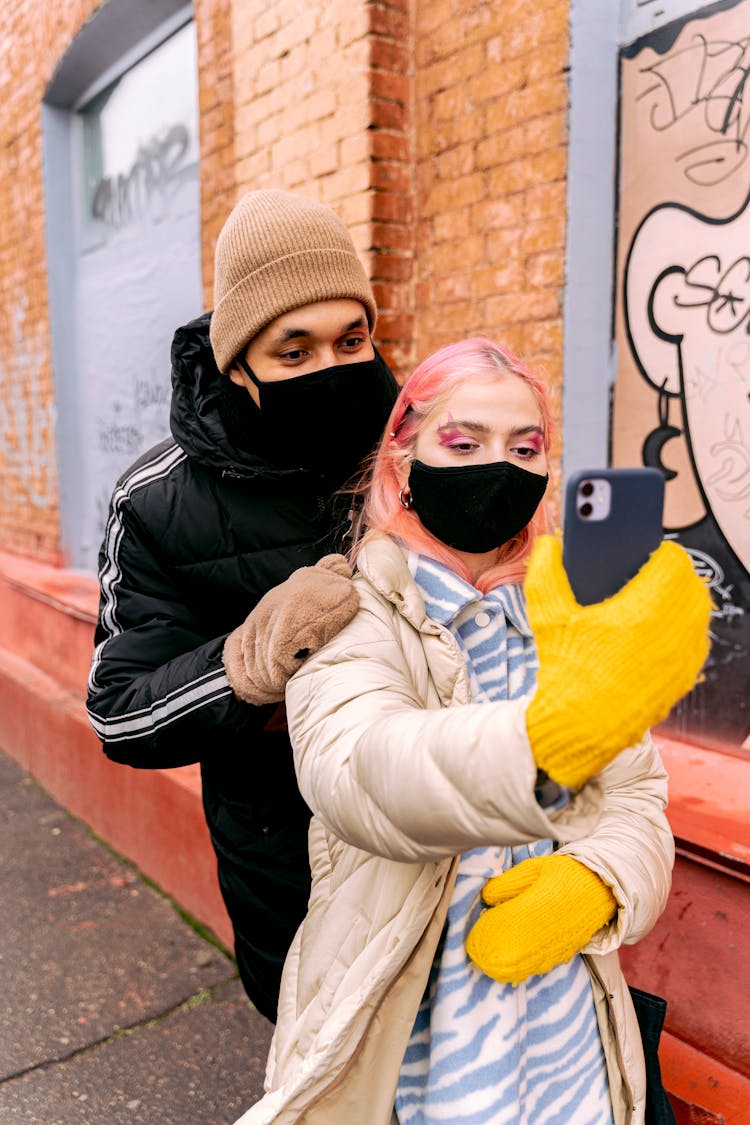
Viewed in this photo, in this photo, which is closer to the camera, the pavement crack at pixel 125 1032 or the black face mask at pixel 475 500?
the black face mask at pixel 475 500

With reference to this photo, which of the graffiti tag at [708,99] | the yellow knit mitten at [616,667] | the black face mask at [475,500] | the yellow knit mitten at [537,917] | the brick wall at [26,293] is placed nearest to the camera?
the yellow knit mitten at [616,667]

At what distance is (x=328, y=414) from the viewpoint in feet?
5.47

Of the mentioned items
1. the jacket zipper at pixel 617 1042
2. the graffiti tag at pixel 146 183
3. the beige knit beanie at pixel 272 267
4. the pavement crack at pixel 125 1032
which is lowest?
the pavement crack at pixel 125 1032

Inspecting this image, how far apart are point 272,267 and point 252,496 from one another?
1.38ft

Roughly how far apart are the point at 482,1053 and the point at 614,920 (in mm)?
266

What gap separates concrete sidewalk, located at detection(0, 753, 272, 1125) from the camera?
2629 mm

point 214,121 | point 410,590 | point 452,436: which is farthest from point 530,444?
point 214,121

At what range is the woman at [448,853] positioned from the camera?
1054 mm

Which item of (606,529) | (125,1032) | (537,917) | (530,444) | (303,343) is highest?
(303,343)

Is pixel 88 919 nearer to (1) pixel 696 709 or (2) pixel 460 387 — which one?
(1) pixel 696 709

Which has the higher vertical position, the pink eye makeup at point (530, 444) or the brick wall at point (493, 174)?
the brick wall at point (493, 174)

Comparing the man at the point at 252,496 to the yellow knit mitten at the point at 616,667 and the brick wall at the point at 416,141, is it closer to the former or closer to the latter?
the yellow knit mitten at the point at 616,667

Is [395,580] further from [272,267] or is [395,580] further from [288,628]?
[272,267]

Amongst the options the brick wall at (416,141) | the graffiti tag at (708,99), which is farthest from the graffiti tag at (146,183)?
the graffiti tag at (708,99)
